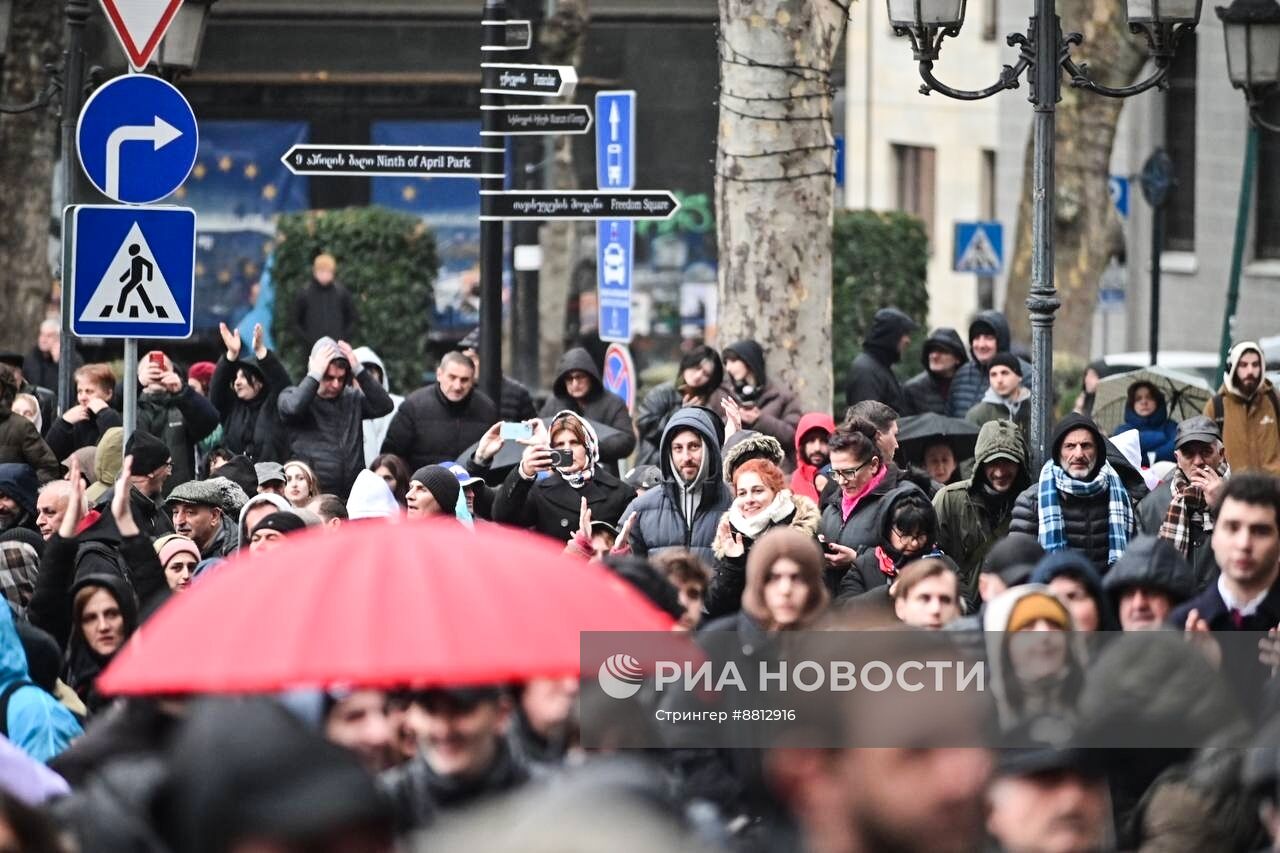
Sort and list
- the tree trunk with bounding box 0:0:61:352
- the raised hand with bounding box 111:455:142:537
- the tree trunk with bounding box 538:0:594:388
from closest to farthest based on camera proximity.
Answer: the raised hand with bounding box 111:455:142:537
the tree trunk with bounding box 0:0:61:352
the tree trunk with bounding box 538:0:594:388

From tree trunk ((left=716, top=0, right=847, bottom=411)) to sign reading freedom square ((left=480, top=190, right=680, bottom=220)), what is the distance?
1.39 metres

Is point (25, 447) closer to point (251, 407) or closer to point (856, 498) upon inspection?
point (251, 407)

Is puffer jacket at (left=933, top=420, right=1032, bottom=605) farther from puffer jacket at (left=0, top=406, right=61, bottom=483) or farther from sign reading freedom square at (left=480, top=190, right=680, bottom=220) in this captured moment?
puffer jacket at (left=0, top=406, right=61, bottom=483)

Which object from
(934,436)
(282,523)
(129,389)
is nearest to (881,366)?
(934,436)

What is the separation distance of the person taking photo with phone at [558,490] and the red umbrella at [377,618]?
627cm

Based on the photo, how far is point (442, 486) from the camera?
10.9m

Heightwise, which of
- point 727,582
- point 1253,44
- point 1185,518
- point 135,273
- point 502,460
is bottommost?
point 727,582

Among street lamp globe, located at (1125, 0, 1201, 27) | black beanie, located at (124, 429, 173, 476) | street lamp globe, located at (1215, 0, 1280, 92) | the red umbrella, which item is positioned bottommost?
black beanie, located at (124, 429, 173, 476)

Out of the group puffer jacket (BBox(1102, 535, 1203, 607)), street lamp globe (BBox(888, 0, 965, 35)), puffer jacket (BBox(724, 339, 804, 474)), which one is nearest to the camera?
puffer jacket (BBox(1102, 535, 1203, 607))

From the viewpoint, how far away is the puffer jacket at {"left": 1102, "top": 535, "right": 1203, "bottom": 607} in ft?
24.3

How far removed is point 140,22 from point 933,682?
7.03m

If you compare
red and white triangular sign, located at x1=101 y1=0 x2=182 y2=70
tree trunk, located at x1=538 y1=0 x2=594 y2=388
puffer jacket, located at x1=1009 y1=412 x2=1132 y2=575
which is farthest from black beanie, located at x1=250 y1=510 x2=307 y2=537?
tree trunk, located at x1=538 y1=0 x2=594 y2=388

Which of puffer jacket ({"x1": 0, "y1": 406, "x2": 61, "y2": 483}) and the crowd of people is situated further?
puffer jacket ({"x1": 0, "y1": 406, "x2": 61, "y2": 483})

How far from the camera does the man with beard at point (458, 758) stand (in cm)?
508
